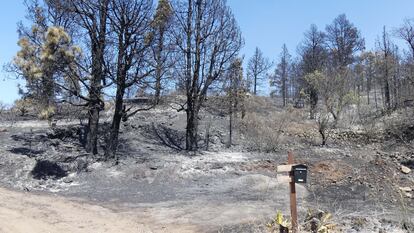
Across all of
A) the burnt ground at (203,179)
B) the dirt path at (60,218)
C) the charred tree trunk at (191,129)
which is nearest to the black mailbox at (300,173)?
the burnt ground at (203,179)

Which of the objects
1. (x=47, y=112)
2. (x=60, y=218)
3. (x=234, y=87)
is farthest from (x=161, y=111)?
(x=60, y=218)

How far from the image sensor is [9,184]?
1617cm

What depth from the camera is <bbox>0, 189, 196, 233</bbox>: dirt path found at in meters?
10.8

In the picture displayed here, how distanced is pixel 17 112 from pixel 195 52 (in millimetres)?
12786

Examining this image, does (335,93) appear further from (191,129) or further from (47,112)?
(47,112)

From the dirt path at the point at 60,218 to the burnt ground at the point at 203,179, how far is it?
78 cm

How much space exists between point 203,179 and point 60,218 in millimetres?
7168

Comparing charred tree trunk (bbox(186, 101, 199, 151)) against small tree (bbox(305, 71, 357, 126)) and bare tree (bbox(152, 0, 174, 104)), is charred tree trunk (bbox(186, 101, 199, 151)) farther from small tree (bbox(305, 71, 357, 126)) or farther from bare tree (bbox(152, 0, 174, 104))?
small tree (bbox(305, 71, 357, 126))

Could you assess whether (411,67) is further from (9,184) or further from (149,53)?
(9,184)

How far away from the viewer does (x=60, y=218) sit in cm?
1180

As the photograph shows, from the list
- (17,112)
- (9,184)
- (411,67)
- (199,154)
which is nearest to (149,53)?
(199,154)

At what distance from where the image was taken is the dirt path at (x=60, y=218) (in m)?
10.8

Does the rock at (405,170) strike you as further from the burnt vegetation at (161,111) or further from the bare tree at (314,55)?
the bare tree at (314,55)

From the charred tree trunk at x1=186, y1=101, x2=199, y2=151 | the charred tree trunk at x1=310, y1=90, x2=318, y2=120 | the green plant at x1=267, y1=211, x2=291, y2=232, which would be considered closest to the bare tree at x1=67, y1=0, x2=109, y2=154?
the charred tree trunk at x1=186, y1=101, x2=199, y2=151
